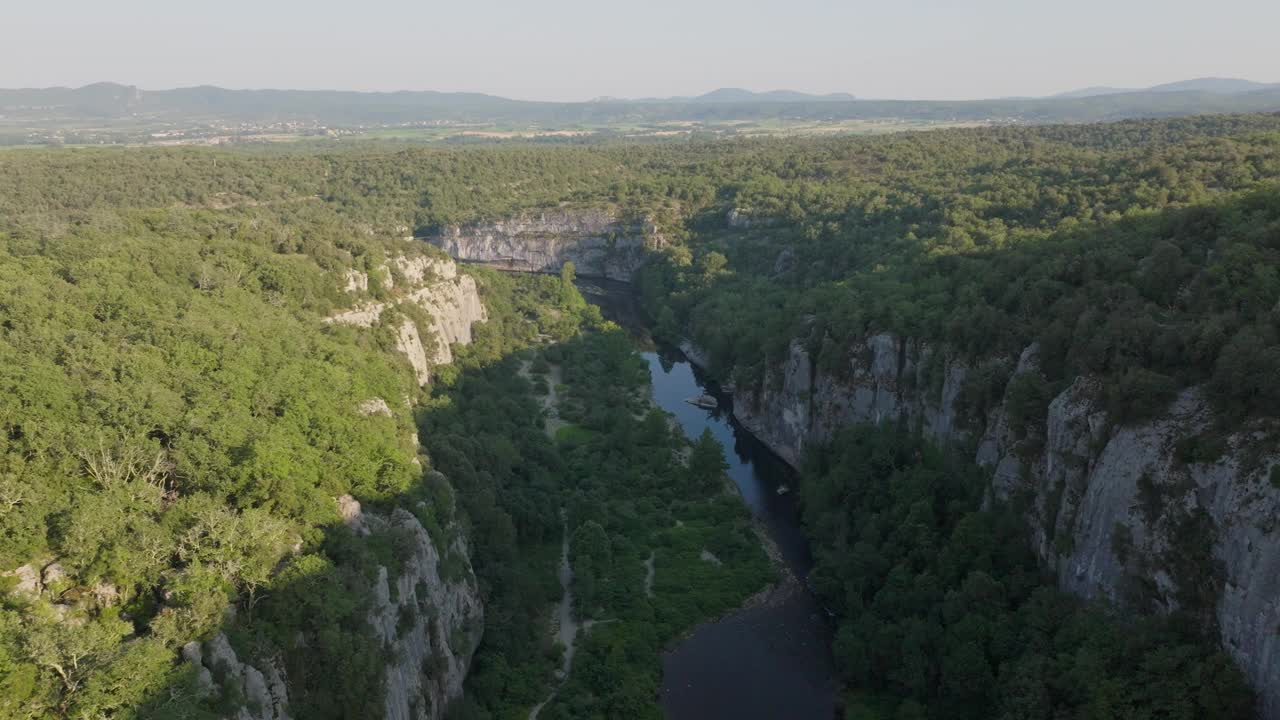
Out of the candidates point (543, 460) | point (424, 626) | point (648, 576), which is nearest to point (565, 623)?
point (648, 576)

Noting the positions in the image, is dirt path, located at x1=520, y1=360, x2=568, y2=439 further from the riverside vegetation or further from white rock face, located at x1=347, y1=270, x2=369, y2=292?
white rock face, located at x1=347, y1=270, x2=369, y2=292

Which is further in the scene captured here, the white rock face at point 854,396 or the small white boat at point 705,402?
the small white boat at point 705,402

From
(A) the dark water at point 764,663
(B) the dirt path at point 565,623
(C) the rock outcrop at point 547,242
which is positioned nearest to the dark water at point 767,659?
(A) the dark water at point 764,663

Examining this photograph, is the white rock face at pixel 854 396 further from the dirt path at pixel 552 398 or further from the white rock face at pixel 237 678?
the white rock face at pixel 237 678

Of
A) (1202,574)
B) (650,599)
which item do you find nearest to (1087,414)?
(1202,574)

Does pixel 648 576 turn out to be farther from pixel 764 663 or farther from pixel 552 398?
pixel 552 398

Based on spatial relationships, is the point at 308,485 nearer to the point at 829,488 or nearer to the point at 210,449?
the point at 210,449

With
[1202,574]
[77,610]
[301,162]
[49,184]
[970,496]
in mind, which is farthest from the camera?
[301,162]
